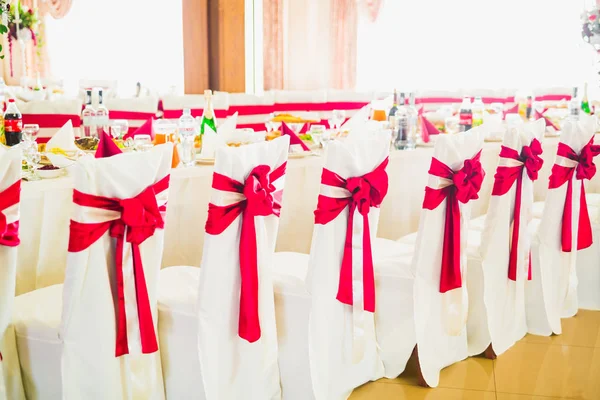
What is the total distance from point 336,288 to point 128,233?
73 cm

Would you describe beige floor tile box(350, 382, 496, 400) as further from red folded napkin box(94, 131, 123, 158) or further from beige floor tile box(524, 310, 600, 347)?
red folded napkin box(94, 131, 123, 158)

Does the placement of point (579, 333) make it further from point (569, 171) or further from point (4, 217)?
point (4, 217)

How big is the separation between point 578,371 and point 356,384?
0.99 m

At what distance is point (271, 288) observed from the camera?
1.97 metres

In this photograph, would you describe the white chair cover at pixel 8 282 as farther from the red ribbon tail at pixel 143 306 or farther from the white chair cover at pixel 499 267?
the white chair cover at pixel 499 267

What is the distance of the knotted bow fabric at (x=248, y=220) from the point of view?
180cm

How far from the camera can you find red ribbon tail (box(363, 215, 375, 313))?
2092mm

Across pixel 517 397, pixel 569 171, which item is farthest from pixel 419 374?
pixel 569 171

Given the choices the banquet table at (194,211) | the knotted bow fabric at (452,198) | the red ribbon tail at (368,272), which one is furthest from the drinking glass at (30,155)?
the knotted bow fabric at (452,198)

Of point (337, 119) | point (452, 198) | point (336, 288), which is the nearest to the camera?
point (336, 288)

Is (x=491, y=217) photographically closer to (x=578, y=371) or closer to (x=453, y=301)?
(x=453, y=301)

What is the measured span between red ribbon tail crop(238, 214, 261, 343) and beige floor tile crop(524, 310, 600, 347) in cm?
161

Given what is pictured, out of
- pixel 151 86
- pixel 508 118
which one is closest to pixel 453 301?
pixel 508 118

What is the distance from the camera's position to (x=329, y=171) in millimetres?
1979
